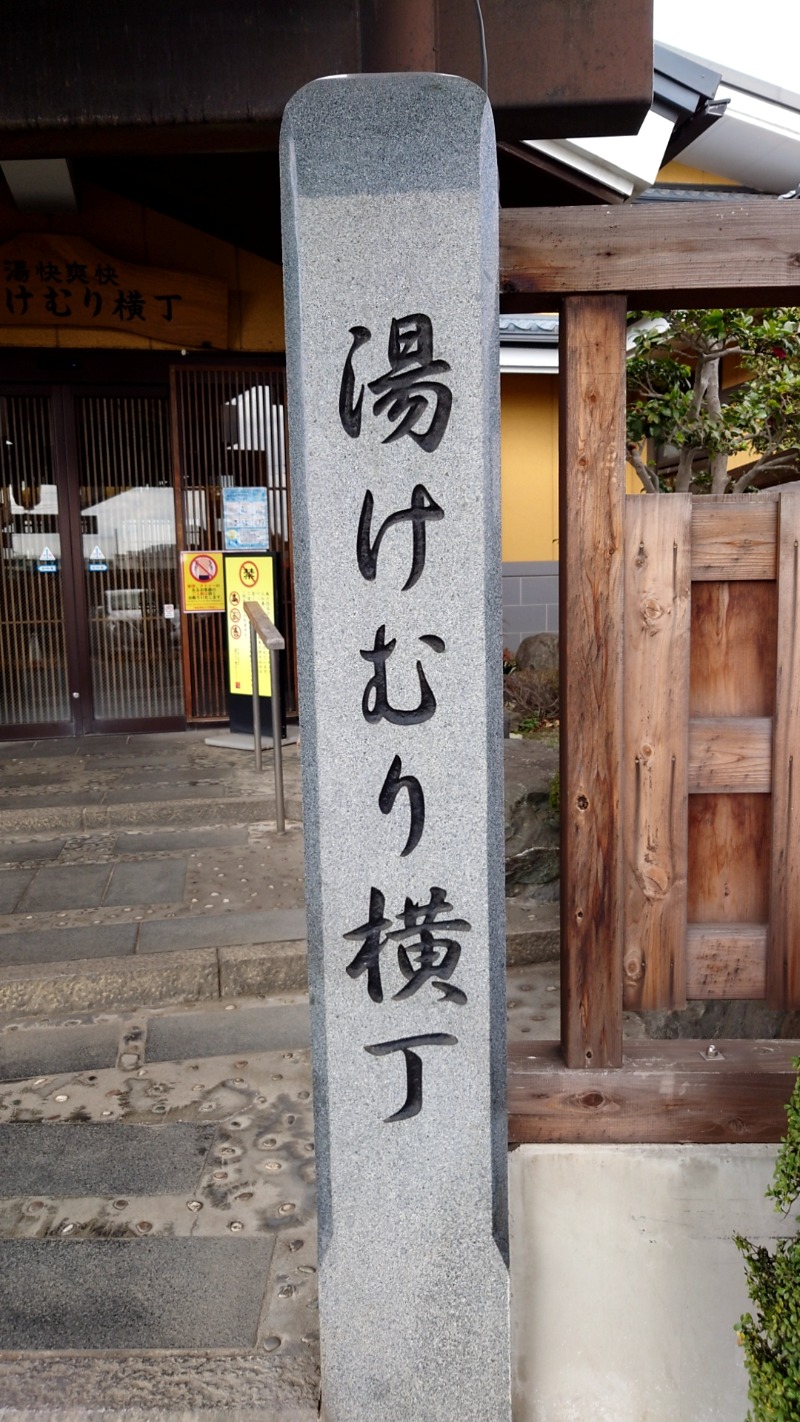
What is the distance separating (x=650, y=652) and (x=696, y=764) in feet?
1.08

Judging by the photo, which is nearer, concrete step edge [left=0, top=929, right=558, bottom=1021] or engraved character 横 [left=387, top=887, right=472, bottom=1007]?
engraved character 横 [left=387, top=887, right=472, bottom=1007]

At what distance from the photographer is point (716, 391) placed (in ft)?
26.4

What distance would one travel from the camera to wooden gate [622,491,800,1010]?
2.65 m

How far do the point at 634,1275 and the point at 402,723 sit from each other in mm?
1625

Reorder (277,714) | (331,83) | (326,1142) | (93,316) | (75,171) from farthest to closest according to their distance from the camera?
(93,316), (75,171), (277,714), (326,1142), (331,83)

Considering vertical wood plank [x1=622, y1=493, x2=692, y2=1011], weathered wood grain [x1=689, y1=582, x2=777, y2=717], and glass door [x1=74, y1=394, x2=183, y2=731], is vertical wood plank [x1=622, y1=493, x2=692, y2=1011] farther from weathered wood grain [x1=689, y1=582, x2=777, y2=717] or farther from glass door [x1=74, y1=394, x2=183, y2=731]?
glass door [x1=74, y1=394, x2=183, y2=731]

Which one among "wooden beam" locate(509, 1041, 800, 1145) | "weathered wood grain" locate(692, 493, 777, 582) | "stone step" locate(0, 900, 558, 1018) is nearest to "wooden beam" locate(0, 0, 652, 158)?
"weathered wood grain" locate(692, 493, 777, 582)

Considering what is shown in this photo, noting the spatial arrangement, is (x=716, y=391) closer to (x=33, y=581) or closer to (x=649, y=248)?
(x=33, y=581)

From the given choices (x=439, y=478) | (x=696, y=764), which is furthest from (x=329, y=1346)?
(x=439, y=478)

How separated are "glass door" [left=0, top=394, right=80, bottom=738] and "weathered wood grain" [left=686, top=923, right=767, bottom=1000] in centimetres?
721

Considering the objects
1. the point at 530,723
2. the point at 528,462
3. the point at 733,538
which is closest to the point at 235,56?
the point at 733,538

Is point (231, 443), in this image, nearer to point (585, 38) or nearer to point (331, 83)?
point (585, 38)

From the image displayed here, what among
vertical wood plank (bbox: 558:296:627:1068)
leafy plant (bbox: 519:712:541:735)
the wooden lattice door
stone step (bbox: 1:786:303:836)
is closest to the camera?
vertical wood plank (bbox: 558:296:627:1068)

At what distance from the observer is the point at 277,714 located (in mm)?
6723
